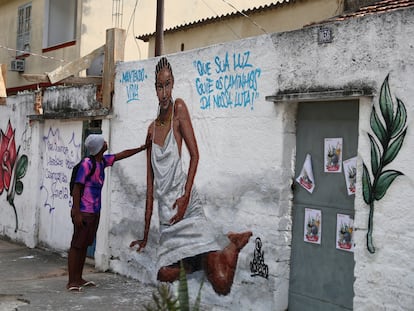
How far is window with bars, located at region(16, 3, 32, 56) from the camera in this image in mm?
18875

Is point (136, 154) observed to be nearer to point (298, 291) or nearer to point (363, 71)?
point (298, 291)

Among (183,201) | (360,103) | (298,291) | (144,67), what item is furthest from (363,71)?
(144,67)

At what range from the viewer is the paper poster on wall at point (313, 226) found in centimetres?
636

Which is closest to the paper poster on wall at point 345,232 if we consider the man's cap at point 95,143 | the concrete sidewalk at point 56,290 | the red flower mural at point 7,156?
the concrete sidewalk at point 56,290

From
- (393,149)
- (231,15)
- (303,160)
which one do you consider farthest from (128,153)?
(231,15)

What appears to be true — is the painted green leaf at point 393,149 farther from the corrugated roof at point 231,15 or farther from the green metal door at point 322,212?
the corrugated roof at point 231,15

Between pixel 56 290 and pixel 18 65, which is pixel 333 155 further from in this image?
pixel 18 65

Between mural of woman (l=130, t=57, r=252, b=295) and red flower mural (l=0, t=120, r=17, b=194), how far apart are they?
514 centimetres

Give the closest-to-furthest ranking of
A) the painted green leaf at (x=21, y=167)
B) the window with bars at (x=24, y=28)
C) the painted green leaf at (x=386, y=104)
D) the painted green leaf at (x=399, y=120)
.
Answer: the painted green leaf at (x=399, y=120)
the painted green leaf at (x=386, y=104)
the painted green leaf at (x=21, y=167)
the window with bars at (x=24, y=28)

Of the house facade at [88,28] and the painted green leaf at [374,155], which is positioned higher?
the house facade at [88,28]

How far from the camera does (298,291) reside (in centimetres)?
652

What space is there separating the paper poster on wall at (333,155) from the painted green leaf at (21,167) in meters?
7.37

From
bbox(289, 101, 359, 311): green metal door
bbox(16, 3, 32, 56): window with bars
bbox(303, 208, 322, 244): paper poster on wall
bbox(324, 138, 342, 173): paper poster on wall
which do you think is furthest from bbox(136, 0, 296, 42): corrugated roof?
bbox(303, 208, 322, 244): paper poster on wall

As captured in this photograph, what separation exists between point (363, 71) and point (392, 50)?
1.12ft
